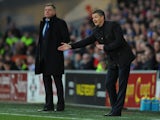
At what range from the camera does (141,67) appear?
18.2 m

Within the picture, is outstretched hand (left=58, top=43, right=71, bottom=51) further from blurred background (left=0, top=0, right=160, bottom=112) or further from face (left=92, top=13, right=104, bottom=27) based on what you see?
blurred background (left=0, top=0, right=160, bottom=112)

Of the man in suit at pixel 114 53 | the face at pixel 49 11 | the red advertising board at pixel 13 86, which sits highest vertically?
the face at pixel 49 11

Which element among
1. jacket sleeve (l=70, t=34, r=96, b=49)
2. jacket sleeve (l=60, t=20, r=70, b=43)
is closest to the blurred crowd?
jacket sleeve (l=60, t=20, r=70, b=43)

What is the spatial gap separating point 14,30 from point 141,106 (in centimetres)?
1299

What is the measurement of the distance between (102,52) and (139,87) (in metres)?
3.67

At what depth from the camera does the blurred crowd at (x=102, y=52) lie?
60.6 feet

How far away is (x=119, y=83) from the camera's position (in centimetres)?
1220

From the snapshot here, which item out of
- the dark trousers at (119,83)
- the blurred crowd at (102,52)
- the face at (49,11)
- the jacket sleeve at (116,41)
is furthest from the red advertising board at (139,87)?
the jacket sleeve at (116,41)

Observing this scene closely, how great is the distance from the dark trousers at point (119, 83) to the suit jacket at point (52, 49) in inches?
56.5

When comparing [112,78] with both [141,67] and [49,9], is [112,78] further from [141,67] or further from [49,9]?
[141,67]

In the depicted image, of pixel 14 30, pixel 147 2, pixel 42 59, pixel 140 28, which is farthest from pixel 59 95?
pixel 14 30

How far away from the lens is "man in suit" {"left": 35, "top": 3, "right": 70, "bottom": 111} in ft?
43.7

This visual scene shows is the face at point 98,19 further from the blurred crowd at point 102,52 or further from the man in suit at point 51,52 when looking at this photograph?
the blurred crowd at point 102,52

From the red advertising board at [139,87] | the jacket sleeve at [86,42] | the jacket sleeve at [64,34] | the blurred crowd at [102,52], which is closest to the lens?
the jacket sleeve at [86,42]
